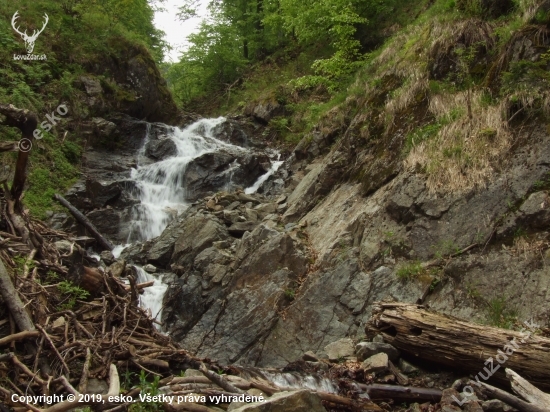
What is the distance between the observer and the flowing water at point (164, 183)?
1404cm

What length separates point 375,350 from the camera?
17.8 feet

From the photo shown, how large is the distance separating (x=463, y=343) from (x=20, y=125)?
6.01m

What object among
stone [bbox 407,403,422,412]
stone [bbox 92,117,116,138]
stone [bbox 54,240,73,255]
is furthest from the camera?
stone [bbox 92,117,116,138]

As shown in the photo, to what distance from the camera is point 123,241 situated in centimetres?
1355

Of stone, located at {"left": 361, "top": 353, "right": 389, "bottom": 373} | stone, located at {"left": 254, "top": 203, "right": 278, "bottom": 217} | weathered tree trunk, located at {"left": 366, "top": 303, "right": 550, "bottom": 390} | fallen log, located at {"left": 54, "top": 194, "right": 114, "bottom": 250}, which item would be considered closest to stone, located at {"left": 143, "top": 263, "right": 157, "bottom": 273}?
fallen log, located at {"left": 54, "top": 194, "right": 114, "bottom": 250}

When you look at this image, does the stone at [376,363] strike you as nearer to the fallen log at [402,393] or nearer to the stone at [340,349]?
the fallen log at [402,393]

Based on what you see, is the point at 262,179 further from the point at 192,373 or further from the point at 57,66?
the point at 192,373

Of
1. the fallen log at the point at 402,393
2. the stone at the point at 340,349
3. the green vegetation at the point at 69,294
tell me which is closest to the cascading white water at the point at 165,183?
the green vegetation at the point at 69,294

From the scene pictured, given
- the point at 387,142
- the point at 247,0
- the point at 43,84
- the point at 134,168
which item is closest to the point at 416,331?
the point at 387,142

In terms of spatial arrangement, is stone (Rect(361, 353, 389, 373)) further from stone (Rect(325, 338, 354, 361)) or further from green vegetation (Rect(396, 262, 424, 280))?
green vegetation (Rect(396, 262, 424, 280))

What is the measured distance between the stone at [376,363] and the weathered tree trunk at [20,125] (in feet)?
16.4

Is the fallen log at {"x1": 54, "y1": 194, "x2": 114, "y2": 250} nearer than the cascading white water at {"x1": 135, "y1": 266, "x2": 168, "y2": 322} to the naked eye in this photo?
No

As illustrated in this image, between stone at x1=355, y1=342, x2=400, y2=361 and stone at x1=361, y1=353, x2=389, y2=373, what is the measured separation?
0.19 meters

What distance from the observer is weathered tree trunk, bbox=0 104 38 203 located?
5039mm
